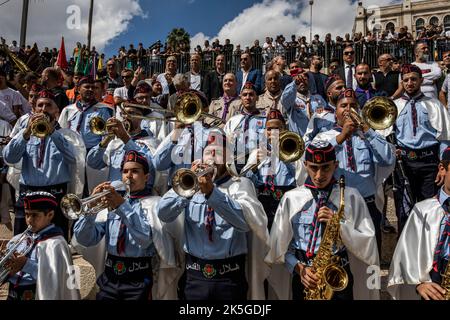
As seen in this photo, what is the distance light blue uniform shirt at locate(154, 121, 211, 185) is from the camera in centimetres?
475

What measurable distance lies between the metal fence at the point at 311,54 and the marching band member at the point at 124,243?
11.1 metres

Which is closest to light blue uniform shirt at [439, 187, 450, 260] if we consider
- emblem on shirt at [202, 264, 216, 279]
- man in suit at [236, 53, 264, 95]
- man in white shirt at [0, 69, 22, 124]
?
emblem on shirt at [202, 264, 216, 279]

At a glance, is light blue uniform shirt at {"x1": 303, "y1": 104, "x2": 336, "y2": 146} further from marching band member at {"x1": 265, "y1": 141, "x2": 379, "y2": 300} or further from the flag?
the flag

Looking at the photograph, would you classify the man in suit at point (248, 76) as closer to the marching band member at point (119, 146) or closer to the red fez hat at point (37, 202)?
the marching band member at point (119, 146)

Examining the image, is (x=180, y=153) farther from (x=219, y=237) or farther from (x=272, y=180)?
(x=219, y=237)

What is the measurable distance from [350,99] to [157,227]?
2.41 m

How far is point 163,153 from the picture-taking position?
4758 millimetres

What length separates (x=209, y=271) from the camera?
3.47 m

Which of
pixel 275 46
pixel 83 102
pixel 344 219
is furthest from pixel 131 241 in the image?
pixel 275 46

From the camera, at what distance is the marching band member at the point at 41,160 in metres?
4.82

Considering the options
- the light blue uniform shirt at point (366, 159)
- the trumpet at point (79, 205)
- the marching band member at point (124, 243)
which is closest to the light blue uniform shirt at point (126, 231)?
the marching band member at point (124, 243)

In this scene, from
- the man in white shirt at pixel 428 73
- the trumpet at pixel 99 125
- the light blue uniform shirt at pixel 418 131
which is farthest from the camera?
the man in white shirt at pixel 428 73
